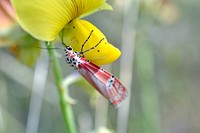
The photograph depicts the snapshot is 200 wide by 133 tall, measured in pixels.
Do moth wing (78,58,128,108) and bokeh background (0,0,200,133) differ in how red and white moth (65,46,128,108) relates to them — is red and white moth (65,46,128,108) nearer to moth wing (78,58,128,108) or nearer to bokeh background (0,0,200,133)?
moth wing (78,58,128,108)

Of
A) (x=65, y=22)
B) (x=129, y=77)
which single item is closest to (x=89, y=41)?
(x=65, y=22)

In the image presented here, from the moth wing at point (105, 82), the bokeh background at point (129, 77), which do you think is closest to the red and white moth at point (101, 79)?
A: the moth wing at point (105, 82)

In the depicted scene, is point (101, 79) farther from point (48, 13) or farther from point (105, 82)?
point (48, 13)

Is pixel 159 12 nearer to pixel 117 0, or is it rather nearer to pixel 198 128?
pixel 117 0

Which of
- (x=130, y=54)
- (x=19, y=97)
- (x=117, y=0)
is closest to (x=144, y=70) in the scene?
(x=130, y=54)

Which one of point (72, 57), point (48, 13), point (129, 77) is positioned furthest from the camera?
point (129, 77)

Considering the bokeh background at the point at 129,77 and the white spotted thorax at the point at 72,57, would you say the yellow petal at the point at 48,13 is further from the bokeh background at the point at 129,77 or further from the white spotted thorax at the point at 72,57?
the bokeh background at the point at 129,77

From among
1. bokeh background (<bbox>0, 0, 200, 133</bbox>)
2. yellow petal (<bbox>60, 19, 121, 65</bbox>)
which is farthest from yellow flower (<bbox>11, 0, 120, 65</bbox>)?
bokeh background (<bbox>0, 0, 200, 133</bbox>)

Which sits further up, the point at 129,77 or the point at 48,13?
the point at 48,13
